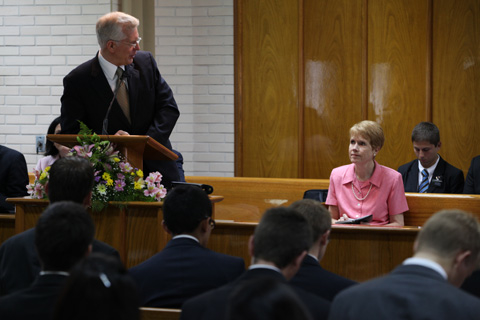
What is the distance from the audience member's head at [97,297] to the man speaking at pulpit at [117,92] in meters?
2.62

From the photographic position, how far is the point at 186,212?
115 inches

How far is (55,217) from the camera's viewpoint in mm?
2199

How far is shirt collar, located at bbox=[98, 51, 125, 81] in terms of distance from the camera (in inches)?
163

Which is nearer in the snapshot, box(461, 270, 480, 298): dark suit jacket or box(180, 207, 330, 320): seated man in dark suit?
box(180, 207, 330, 320): seated man in dark suit

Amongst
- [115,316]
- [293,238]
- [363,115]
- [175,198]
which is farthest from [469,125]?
[115,316]

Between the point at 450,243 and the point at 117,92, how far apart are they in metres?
2.47

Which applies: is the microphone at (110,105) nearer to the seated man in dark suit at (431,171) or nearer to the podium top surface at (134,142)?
the podium top surface at (134,142)

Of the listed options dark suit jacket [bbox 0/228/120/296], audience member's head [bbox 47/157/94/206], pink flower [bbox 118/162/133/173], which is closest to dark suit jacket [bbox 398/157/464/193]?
pink flower [bbox 118/162/133/173]

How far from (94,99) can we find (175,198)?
4.50 feet

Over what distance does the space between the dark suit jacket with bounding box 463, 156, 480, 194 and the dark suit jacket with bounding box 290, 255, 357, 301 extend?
10.0 ft

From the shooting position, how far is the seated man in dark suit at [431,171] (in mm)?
5414

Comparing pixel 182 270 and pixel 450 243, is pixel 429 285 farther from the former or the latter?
pixel 182 270

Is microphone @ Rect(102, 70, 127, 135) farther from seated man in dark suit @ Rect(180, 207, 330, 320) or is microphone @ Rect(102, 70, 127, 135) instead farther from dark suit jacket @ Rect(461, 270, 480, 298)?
dark suit jacket @ Rect(461, 270, 480, 298)

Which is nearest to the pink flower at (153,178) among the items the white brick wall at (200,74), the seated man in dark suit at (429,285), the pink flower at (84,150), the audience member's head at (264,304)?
the pink flower at (84,150)
